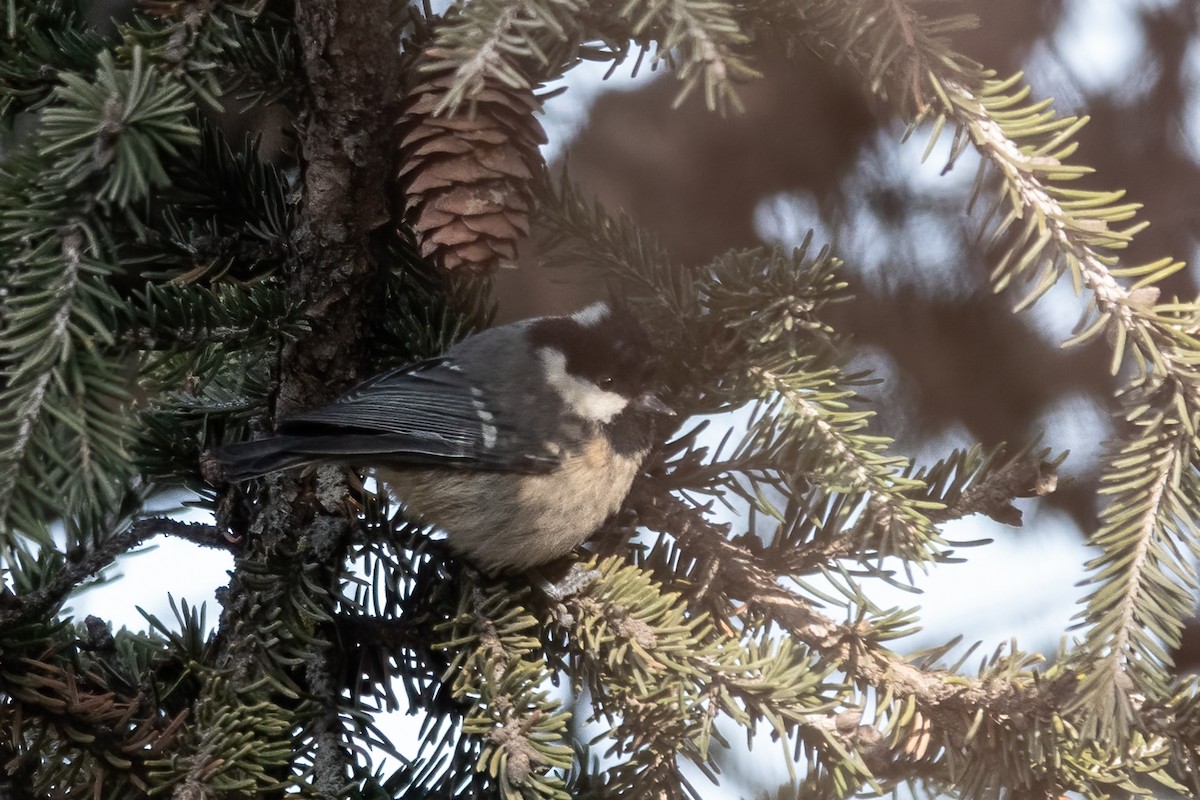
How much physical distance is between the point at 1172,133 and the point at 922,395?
20.3 inches

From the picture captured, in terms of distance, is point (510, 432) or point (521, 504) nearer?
point (521, 504)

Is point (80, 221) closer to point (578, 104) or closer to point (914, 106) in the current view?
point (914, 106)

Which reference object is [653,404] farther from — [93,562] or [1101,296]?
[93,562]

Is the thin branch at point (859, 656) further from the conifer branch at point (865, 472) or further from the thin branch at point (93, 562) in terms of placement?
the thin branch at point (93, 562)

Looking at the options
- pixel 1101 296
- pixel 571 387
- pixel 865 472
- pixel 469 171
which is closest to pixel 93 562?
pixel 469 171

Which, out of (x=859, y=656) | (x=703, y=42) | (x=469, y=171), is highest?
(x=703, y=42)

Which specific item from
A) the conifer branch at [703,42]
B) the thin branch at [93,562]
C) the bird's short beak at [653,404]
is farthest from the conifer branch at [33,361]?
the bird's short beak at [653,404]

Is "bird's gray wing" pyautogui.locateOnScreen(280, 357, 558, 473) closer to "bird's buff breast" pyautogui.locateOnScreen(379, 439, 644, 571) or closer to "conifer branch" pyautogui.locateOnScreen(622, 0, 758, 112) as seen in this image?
"bird's buff breast" pyautogui.locateOnScreen(379, 439, 644, 571)

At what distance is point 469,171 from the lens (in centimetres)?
103

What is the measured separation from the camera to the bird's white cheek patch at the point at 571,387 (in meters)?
1.41

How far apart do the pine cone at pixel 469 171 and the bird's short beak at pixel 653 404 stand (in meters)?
0.28

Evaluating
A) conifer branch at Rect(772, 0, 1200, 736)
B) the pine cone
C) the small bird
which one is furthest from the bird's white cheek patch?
conifer branch at Rect(772, 0, 1200, 736)

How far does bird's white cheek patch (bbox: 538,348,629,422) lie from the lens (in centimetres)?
141

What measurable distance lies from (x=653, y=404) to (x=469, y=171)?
38 cm
